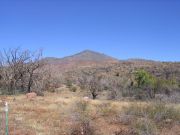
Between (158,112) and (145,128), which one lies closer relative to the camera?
(145,128)

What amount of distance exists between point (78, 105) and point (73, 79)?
38906mm

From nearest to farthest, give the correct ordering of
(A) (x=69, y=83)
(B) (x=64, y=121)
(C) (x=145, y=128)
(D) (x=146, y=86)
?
(C) (x=145, y=128) < (B) (x=64, y=121) < (D) (x=146, y=86) < (A) (x=69, y=83)

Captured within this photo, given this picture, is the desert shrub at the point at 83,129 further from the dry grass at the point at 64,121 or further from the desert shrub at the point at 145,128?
the desert shrub at the point at 145,128

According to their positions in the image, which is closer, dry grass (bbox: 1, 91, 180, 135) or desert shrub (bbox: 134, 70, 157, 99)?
dry grass (bbox: 1, 91, 180, 135)

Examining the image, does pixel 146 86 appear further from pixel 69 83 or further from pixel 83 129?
pixel 83 129

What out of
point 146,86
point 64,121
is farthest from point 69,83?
point 64,121

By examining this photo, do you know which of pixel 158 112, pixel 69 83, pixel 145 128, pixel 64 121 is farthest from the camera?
pixel 69 83

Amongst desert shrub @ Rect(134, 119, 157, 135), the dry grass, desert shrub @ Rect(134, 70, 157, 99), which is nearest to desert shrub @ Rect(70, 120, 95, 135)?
the dry grass

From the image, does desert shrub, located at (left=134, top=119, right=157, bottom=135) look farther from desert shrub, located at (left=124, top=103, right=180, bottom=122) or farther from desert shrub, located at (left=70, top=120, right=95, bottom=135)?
desert shrub, located at (left=124, top=103, right=180, bottom=122)

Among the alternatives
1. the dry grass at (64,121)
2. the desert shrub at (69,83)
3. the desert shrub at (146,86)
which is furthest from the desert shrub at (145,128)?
the desert shrub at (69,83)

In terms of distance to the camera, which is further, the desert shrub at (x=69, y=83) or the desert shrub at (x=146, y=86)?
the desert shrub at (x=69, y=83)

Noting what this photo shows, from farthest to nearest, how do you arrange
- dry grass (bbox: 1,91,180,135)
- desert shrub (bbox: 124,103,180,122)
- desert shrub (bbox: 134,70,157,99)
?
desert shrub (bbox: 134,70,157,99) < desert shrub (bbox: 124,103,180,122) < dry grass (bbox: 1,91,180,135)

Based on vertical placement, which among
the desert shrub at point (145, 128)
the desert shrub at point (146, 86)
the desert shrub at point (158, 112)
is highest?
the desert shrub at point (146, 86)

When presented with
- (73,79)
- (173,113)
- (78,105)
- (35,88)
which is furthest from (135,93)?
(73,79)
